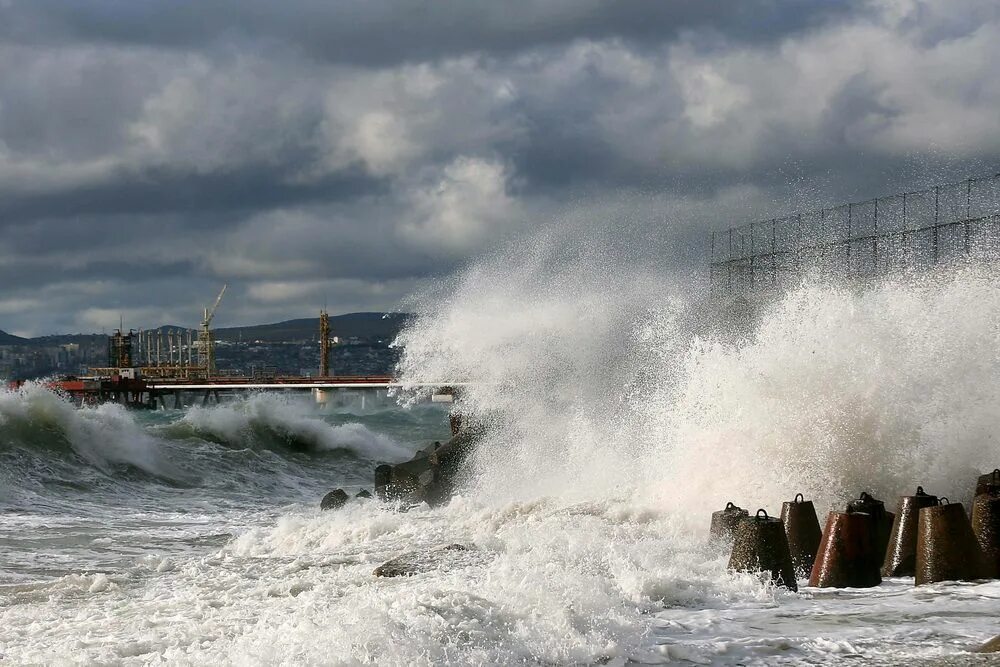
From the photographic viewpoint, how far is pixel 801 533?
466 inches

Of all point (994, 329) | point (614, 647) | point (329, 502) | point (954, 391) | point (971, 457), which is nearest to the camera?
point (614, 647)

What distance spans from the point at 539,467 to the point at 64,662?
45.6 ft

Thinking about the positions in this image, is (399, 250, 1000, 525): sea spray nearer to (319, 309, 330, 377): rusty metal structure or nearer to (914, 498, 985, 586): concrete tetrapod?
(914, 498, 985, 586): concrete tetrapod

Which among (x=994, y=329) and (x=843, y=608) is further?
(x=994, y=329)

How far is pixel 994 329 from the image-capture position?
16.6 m

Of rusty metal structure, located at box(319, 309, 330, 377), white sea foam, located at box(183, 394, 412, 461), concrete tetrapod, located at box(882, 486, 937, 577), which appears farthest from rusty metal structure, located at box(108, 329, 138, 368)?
concrete tetrapod, located at box(882, 486, 937, 577)

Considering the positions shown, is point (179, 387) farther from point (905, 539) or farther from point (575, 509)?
point (905, 539)

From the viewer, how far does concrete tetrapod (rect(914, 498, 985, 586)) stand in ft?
34.4

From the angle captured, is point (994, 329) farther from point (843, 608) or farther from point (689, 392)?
point (843, 608)

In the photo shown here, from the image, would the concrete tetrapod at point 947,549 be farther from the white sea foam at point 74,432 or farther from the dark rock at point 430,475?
the white sea foam at point 74,432

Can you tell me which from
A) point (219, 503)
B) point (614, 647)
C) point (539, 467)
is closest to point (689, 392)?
point (539, 467)

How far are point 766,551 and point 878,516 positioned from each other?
1.81 metres

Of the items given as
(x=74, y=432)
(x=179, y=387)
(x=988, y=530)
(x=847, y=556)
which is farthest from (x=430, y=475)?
(x=179, y=387)

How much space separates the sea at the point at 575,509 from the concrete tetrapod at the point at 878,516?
1.15m
